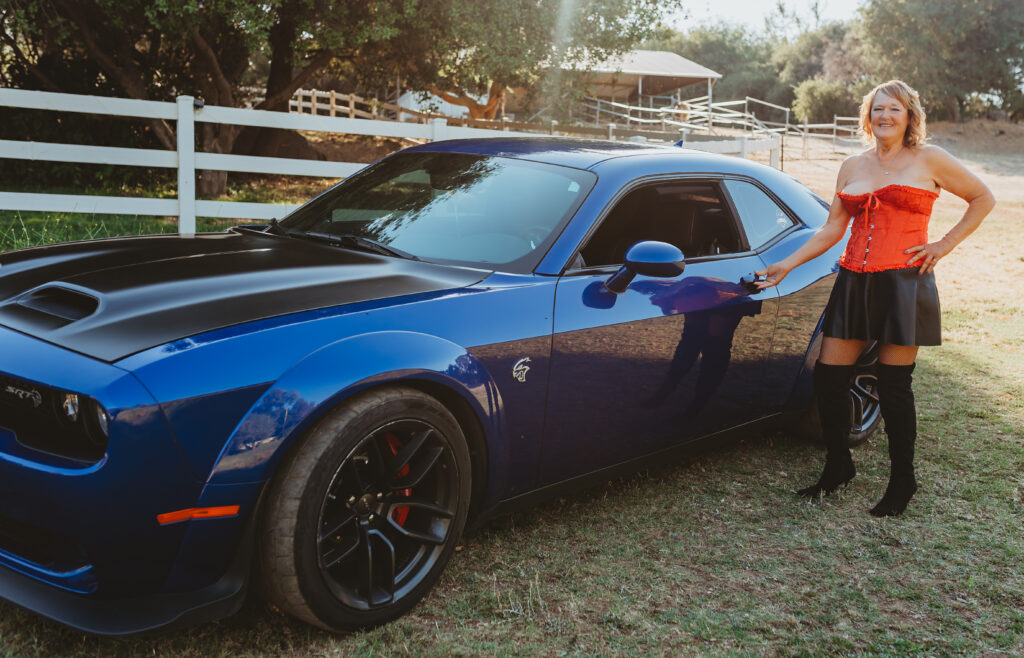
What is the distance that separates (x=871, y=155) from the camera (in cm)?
405

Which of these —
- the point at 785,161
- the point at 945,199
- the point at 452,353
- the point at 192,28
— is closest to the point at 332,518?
the point at 452,353

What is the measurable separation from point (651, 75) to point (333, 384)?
47.0m

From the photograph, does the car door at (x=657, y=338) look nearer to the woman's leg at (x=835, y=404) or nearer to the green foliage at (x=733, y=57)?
the woman's leg at (x=835, y=404)

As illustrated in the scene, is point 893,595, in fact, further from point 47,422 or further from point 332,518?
point 47,422

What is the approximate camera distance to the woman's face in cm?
387

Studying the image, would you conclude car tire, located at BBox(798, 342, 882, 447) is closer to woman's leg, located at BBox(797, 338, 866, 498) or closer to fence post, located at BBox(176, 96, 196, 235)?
woman's leg, located at BBox(797, 338, 866, 498)

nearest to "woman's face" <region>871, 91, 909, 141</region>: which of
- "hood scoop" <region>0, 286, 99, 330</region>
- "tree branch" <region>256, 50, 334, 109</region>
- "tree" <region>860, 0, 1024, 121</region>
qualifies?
"hood scoop" <region>0, 286, 99, 330</region>

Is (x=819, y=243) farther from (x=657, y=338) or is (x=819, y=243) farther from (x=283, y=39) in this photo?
(x=283, y=39)

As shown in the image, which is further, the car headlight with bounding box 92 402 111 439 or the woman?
the woman

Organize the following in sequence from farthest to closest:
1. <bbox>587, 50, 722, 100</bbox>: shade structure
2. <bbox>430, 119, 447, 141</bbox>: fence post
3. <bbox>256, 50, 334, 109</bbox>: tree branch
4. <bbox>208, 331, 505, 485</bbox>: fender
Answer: <bbox>587, 50, 722, 100</bbox>: shade structure, <bbox>256, 50, 334, 109</bbox>: tree branch, <bbox>430, 119, 447, 141</bbox>: fence post, <bbox>208, 331, 505, 485</bbox>: fender

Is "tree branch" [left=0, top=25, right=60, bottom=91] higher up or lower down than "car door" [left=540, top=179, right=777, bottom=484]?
higher up

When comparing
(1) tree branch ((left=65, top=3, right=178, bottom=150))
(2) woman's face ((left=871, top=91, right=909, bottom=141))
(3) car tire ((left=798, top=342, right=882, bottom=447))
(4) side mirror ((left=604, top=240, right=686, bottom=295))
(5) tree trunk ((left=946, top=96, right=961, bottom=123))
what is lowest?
(3) car tire ((left=798, top=342, right=882, bottom=447))

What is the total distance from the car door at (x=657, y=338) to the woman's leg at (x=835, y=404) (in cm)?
28

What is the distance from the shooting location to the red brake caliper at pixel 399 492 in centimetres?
289
